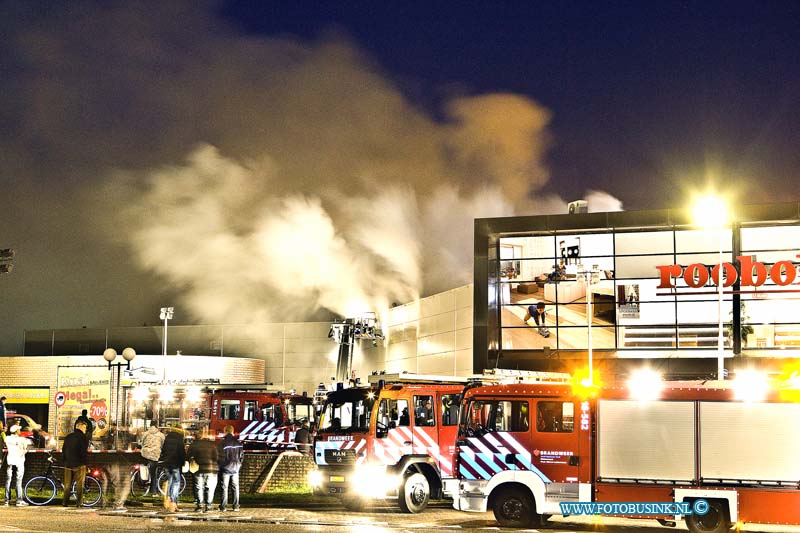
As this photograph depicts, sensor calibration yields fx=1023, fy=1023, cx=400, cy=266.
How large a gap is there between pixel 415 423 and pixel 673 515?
6.27 meters

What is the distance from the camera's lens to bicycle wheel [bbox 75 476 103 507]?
2133cm

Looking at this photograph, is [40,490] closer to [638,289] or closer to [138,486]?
[138,486]

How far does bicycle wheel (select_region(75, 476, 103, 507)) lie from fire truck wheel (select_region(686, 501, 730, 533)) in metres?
12.1

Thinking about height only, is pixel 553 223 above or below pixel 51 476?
above

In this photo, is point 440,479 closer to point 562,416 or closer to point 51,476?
point 562,416

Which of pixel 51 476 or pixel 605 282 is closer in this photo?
pixel 51 476

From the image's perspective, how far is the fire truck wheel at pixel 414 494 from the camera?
20.3m

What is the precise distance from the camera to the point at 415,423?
21.0 meters

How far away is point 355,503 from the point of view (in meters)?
21.2

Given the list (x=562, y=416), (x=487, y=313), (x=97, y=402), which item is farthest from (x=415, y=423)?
(x=97, y=402)

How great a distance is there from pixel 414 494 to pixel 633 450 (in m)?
5.42

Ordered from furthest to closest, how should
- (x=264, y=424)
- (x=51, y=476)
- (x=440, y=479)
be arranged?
(x=264, y=424), (x=51, y=476), (x=440, y=479)

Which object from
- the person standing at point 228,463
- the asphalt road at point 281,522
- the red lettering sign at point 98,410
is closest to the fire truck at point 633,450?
the asphalt road at point 281,522

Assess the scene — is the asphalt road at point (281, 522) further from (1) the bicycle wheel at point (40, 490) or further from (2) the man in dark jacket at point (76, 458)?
(1) the bicycle wheel at point (40, 490)
